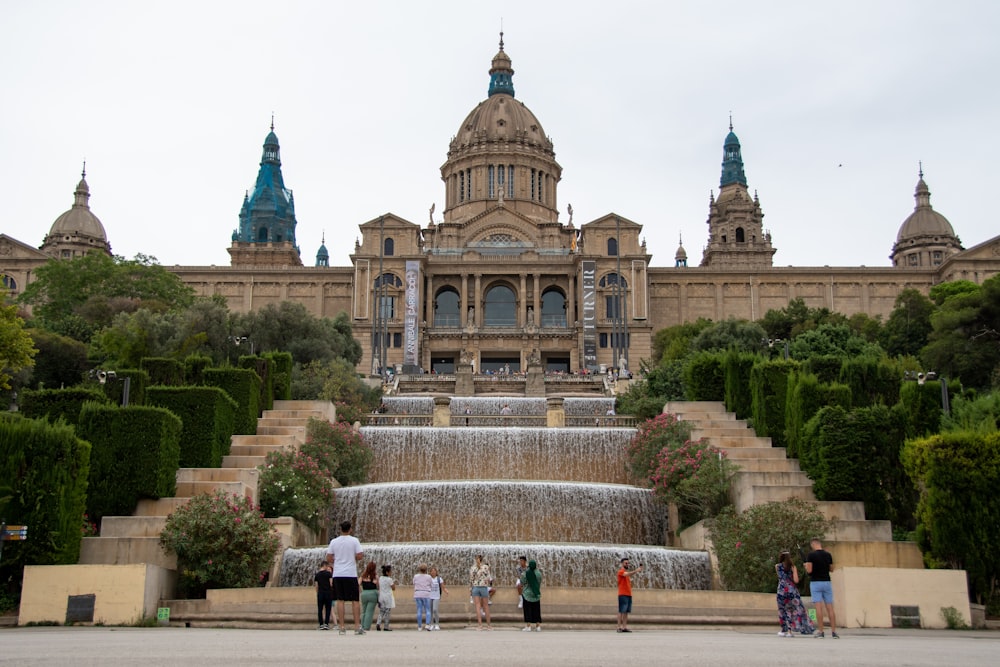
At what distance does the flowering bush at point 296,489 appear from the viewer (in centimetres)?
2634

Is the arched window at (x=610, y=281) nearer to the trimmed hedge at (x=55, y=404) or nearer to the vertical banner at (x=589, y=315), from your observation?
the vertical banner at (x=589, y=315)

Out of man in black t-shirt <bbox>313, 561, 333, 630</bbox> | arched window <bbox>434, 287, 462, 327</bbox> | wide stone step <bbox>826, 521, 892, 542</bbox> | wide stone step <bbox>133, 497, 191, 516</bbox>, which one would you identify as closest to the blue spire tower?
arched window <bbox>434, 287, 462, 327</bbox>

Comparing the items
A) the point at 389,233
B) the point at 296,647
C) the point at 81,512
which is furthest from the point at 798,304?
the point at 296,647

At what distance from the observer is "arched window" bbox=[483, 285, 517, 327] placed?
8150cm

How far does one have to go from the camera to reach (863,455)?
2544cm

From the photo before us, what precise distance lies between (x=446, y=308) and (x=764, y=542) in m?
61.7

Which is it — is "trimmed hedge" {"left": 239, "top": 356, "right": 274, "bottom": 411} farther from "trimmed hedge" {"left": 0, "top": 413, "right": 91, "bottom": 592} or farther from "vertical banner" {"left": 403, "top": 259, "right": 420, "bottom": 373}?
"vertical banner" {"left": 403, "top": 259, "right": 420, "bottom": 373}

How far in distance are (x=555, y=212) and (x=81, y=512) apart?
259 feet

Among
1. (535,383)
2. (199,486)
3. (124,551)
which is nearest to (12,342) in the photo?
(199,486)

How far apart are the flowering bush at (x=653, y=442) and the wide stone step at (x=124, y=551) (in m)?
13.4

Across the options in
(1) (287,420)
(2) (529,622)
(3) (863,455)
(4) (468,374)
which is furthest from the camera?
(4) (468,374)

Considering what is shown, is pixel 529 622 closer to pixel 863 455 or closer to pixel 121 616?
pixel 121 616

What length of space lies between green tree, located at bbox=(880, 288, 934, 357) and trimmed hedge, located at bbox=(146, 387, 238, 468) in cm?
4406

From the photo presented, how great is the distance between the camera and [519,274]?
81562mm
